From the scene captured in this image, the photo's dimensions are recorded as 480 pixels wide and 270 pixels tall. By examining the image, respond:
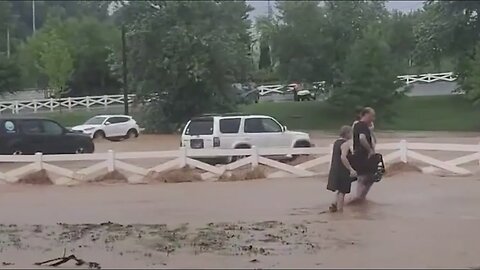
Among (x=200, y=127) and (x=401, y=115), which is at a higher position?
(x=200, y=127)

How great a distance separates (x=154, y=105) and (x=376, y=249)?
43350 millimetres

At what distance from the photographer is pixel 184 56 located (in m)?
51.0

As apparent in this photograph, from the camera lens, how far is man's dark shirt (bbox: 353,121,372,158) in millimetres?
15789

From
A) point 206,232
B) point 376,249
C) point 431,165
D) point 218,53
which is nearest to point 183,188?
point 431,165

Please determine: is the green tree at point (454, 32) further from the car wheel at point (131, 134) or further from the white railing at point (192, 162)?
the white railing at point (192, 162)

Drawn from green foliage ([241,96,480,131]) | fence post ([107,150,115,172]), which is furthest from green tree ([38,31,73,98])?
fence post ([107,150,115,172])

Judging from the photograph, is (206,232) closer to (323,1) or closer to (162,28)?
(162,28)

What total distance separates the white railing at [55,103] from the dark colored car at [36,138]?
2900cm

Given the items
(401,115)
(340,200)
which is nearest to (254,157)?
(340,200)

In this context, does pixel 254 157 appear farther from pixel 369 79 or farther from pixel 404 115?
pixel 404 115

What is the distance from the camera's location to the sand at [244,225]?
11.1m

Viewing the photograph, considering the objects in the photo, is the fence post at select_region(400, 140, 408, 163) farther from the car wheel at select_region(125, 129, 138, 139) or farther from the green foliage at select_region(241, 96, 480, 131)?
the green foliage at select_region(241, 96, 480, 131)

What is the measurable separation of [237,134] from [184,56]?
2440 cm

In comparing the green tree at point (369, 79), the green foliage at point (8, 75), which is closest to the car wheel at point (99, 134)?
the green tree at point (369, 79)
